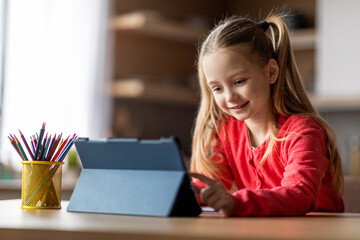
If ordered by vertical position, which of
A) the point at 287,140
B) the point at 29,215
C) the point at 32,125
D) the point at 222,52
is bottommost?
the point at 32,125

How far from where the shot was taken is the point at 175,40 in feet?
15.6

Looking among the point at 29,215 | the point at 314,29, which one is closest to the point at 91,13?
the point at 314,29

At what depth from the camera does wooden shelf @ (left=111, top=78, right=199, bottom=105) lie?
4.11 metres

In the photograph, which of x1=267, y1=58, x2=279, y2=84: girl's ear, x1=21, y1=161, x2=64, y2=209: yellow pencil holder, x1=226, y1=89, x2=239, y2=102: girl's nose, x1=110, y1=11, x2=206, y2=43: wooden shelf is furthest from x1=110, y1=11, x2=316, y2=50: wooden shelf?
x1=21, y1=161, x2=64, y2=209: yellow pencil holder

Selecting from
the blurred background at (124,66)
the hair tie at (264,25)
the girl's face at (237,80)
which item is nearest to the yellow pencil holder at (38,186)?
the girl's face at (237,80)

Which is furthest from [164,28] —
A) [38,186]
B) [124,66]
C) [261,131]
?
[38,186]

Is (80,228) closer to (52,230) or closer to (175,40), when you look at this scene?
(52,230)

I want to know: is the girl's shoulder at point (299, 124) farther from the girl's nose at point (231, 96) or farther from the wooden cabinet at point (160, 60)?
the wooden cabinet at point (160, 60)

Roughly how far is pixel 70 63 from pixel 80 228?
10.4 ft

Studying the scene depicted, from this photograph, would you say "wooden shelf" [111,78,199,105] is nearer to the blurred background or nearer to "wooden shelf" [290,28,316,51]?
the blurred background

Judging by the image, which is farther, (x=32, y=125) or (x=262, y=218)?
(x=32, y=125)

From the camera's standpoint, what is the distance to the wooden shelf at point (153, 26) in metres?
4.13

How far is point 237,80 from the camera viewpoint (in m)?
1.35

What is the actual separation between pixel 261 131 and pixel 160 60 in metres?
3.23
